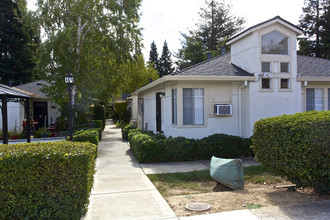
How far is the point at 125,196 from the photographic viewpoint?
5105 mm

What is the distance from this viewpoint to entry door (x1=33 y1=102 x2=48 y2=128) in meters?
20.1

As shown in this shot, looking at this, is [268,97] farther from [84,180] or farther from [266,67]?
[84,180]

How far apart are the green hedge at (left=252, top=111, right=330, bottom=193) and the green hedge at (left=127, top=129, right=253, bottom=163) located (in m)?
3.51

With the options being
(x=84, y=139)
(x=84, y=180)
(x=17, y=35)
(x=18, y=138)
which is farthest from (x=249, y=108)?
(x=17, y=35)

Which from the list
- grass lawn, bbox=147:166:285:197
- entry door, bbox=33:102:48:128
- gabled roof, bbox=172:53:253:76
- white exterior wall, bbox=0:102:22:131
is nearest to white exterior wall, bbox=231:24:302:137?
gabled roof, bbox=172:53:253:76

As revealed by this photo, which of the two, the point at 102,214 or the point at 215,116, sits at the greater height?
the point at 215,116

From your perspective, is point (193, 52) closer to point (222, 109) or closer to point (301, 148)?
point (222, 109)

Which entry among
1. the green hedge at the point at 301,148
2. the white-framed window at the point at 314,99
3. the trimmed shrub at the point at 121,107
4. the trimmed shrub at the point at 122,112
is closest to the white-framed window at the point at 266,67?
the white-framed window at the point at 314,99

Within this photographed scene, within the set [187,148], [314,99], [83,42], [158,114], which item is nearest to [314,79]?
[314,99]

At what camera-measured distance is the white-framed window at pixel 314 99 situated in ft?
34.6

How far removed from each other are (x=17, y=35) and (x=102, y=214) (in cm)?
3232

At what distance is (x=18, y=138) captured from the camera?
14281 mm

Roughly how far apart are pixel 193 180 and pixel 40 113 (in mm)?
17350

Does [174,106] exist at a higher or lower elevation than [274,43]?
lower
